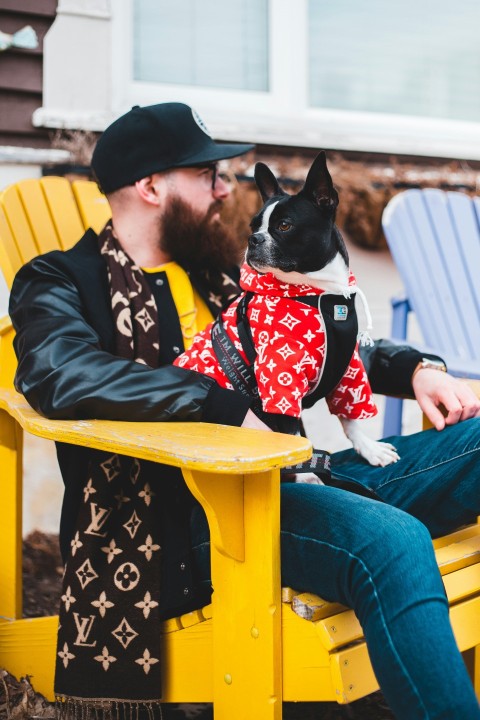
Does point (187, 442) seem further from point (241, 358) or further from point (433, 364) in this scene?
point (433, 364)

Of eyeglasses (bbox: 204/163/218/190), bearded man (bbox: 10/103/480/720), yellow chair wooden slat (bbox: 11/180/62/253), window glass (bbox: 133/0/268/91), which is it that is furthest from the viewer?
window glass (bbox: 133/0/268/91)

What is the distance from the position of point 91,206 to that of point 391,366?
39.3 inches

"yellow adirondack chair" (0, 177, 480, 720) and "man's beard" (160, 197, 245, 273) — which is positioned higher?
"man's beard" (160, 197, 245, 273)

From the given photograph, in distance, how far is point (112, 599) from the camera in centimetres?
166

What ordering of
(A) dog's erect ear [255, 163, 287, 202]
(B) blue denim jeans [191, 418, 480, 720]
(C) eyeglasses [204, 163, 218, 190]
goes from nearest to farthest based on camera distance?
(B) blue denim jeans [191, 418, 480, 720]
(A) dog's erect ear [255, 163, 287, 202]
(C) eyeglasses [204, 163, 218, 190]

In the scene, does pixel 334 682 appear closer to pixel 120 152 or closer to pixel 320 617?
pixel 320 617

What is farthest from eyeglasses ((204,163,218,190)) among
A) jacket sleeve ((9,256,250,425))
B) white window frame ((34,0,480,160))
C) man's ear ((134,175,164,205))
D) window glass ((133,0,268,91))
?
window glass ((133,0,268,91))

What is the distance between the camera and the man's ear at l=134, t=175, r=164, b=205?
2.12 metres

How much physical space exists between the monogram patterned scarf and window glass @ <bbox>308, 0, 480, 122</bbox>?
109 inches

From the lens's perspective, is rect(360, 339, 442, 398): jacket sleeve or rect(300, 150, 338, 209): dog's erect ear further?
rect(360, 339, 442, 398): jacket sleeve

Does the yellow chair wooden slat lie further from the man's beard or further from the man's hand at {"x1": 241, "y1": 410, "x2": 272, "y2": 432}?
the man's hand at {"x1": 241, "y1": 410, "x2": 272, "y2": 432}

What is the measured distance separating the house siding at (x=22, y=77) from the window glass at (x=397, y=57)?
4.44 ft

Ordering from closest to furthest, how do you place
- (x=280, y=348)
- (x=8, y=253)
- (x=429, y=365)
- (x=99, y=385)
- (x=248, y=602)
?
1. (x=248, y=602)
2. (x=99, y=385)
3. (x=280, y=348)
4. (x=429, y=365)
5. (x=8, y=253)

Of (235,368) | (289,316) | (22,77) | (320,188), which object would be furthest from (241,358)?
(22,77)
